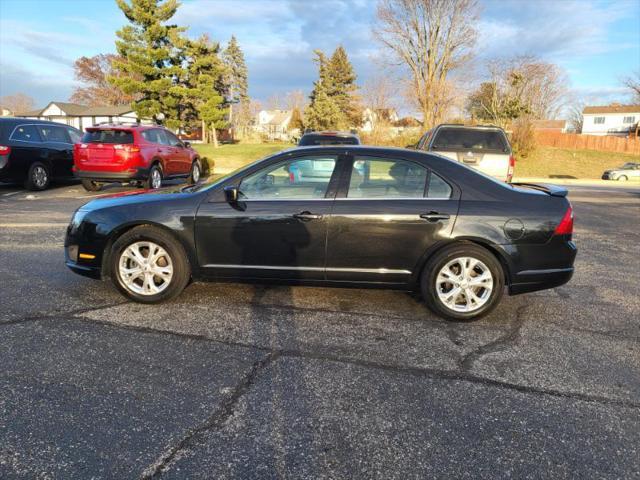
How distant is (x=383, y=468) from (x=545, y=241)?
Answer: 106 inches

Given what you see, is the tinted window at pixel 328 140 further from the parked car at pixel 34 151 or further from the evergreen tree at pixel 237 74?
the evergreen tree at pixel 237 74

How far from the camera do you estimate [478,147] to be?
9781 mm

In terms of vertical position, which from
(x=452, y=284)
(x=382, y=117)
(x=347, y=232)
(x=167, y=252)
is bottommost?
(x=452, y=284)

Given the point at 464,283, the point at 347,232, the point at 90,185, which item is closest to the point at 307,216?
the point at 347,232

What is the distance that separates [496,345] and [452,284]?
0.66 m

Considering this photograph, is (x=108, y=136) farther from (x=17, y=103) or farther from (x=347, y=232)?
(x=17, y=103)

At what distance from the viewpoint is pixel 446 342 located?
377cm

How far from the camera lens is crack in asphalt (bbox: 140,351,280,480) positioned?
227 centimetres

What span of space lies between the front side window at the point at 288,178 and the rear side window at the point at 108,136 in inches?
323

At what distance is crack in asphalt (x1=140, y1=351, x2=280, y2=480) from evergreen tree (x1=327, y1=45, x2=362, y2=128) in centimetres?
5147

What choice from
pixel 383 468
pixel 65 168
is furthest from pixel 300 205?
pixel 65 168


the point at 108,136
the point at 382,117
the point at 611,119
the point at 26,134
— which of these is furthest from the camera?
the point at 611,119

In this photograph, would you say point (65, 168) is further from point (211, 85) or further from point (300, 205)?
point (211, 85)

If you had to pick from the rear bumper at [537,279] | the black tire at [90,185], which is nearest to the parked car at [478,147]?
the rear bumper at [537,279]
